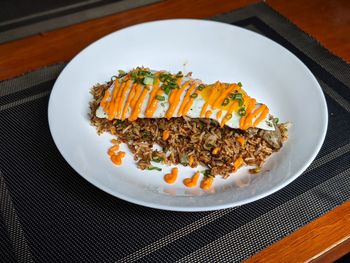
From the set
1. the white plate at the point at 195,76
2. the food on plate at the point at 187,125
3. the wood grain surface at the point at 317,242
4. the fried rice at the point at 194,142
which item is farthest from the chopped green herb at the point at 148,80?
the wood grain surface at the point at 317,242

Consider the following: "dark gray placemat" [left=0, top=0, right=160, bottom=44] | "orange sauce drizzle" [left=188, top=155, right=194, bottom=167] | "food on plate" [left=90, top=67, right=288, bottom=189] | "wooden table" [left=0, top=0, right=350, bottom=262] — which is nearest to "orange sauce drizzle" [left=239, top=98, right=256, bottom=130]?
"food on plate" [left=90, top=67, right=288, bottom=189]

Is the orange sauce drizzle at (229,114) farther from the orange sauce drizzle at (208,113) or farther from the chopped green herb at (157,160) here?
the chopped green herb at (157,160)

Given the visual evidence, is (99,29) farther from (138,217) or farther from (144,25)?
(138,217)

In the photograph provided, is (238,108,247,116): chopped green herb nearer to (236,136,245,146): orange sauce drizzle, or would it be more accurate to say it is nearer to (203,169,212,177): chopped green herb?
(236,136,245,146): orange sauce drizzle

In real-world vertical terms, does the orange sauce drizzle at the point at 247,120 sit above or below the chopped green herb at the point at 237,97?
below

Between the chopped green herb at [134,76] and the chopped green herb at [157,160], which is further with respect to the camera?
the chopped green herb at [134,76]

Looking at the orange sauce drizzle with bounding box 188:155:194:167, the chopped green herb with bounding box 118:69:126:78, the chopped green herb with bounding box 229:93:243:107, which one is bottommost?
the orange sauce drizzle with bounding box 188:155:194:167

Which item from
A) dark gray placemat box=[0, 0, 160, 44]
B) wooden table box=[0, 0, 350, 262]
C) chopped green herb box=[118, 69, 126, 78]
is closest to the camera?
chopped green herb box=[118, 69, 126, 78]

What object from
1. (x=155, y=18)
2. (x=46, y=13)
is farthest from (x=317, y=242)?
(x=46, y=13)
